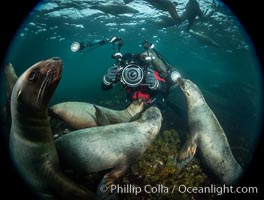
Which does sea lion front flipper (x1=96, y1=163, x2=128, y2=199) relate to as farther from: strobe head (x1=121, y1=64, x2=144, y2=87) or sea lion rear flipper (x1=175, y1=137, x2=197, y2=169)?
strobe head (x1=121, y1=64, x2=144, y2=87)

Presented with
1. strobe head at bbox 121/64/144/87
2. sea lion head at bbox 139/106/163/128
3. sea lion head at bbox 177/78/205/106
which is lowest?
sea lion head at bbox 177/78/205/106

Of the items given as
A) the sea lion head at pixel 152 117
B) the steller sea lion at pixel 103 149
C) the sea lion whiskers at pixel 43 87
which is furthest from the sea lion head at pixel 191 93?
the sea lion whiskers at pixel 43 87

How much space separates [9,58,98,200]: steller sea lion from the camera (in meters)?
3.64

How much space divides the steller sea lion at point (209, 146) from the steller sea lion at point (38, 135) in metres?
2.75

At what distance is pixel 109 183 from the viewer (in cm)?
435

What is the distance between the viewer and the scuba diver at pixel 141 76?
5281mm

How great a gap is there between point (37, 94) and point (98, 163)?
1.74 metres

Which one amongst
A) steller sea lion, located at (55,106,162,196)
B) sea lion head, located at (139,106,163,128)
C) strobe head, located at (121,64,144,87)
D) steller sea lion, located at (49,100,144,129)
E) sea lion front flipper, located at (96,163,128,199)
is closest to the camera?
sea lion front flipper, located at (96,163,128,199)

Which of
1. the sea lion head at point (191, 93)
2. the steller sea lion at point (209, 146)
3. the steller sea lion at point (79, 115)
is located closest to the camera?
the steller sea lion at point (209, 146)

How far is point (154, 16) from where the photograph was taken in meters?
18.0

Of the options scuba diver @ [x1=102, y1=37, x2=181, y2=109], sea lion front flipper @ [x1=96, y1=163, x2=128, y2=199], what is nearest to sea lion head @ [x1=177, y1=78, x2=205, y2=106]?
scuba diver @ [x1=102, y1=37, x2=181, y2=109]

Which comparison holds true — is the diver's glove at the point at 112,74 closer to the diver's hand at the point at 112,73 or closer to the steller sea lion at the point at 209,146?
the diver's hand at the point at 112,73

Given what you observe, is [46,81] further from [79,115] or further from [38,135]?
[79,115]

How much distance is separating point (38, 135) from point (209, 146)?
408 centimetres
